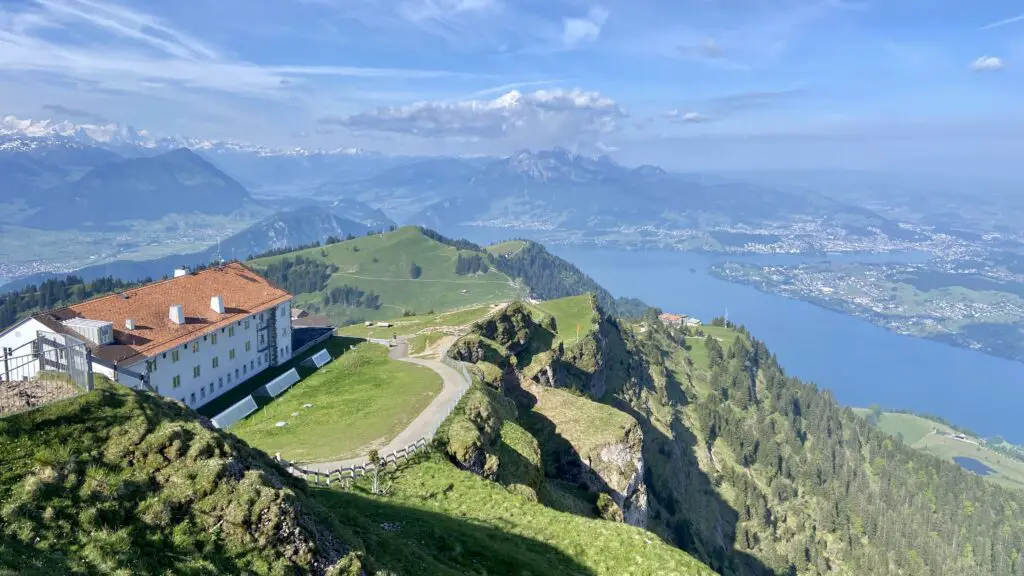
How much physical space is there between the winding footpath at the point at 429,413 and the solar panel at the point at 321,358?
720cm

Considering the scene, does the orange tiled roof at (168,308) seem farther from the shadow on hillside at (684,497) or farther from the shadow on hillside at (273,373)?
the shadow on hillside at (684,497)

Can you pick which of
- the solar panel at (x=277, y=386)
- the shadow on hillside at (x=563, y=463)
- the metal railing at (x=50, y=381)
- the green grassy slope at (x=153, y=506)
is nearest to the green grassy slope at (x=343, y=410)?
the solar panel at (x=277, y=386)

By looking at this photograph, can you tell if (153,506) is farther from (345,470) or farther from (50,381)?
(345,470)

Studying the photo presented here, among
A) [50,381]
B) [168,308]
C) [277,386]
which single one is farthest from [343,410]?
[50,381]

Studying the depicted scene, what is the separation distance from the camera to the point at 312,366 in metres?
64.7

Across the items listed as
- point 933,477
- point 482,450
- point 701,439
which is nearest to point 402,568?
point 482,450

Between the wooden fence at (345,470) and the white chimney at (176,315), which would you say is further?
the white chimney at (176,315)

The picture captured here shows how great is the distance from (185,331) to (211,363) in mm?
4822

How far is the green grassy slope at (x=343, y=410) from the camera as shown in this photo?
40.0 meters

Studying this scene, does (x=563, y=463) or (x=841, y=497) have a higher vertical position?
(x=563, y=463)

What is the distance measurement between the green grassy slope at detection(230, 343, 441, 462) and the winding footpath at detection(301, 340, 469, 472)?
686 mm

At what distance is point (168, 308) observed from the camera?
172 feet

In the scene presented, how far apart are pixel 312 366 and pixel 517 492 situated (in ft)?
117

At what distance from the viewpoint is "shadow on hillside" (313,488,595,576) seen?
70.5 ft
